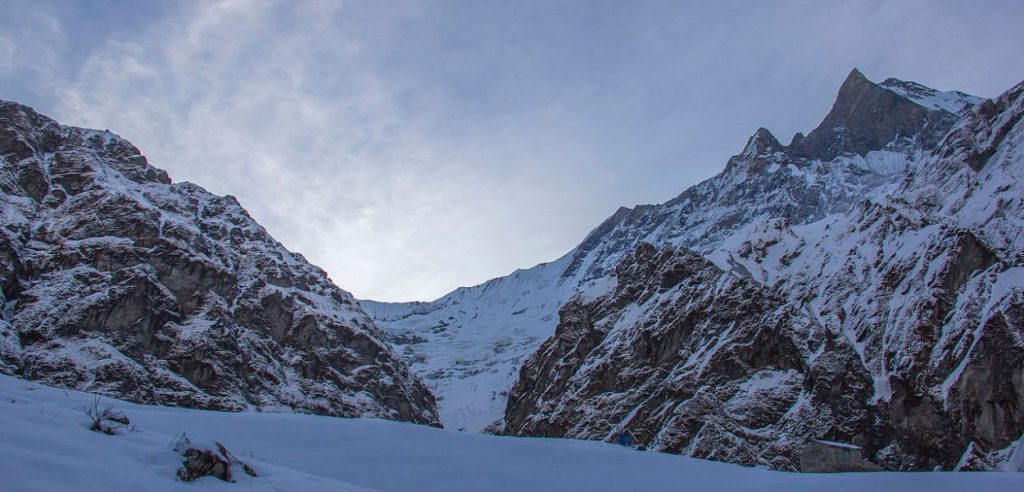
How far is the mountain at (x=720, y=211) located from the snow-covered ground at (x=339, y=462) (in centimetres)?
7524

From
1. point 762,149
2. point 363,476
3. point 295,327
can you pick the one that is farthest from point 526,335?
point 363,476

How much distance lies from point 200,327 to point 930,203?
66.4 m

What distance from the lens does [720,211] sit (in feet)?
414

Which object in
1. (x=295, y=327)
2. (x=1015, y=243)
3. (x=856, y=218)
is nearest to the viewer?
(x=1015, y=243)

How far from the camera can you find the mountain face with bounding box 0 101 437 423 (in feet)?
182

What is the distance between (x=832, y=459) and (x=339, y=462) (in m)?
15.6

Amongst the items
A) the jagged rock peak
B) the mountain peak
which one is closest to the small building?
the mountain peak

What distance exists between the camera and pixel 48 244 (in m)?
63.8

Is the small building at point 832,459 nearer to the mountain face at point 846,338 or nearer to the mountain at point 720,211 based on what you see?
the mountain face at point 846,338

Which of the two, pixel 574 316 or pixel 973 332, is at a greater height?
pixel 574 316

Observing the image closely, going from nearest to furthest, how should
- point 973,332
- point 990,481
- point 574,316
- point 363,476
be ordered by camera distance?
point 990,481 < point 363,476 < point 973,332 < point 574,316

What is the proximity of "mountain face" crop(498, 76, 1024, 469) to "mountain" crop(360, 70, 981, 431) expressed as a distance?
1215 inches

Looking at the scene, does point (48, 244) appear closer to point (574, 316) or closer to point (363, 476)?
point (574, 316)

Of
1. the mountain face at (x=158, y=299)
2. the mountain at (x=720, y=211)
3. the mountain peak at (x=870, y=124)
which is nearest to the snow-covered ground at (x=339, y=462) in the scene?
the mountain face at (x=158, y=299)
